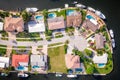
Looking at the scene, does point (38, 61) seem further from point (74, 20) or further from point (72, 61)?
point (74, 20)

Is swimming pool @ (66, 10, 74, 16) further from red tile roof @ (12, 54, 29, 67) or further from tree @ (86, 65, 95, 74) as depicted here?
red tile roof @ (12, 54, 29, 67)

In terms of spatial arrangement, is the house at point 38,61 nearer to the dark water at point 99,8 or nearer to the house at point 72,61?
the dark water at point 99,8

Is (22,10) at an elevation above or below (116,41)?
above

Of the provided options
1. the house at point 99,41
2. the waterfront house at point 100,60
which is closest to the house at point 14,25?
the house at point 99,41

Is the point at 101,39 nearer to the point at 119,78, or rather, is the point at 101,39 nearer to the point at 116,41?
the point at 116,41

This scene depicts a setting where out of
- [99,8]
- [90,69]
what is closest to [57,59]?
[90,69]

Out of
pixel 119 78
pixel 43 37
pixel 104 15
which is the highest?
pixel 104 15

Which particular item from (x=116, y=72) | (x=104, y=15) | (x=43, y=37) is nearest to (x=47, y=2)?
(x=43, y=37)
